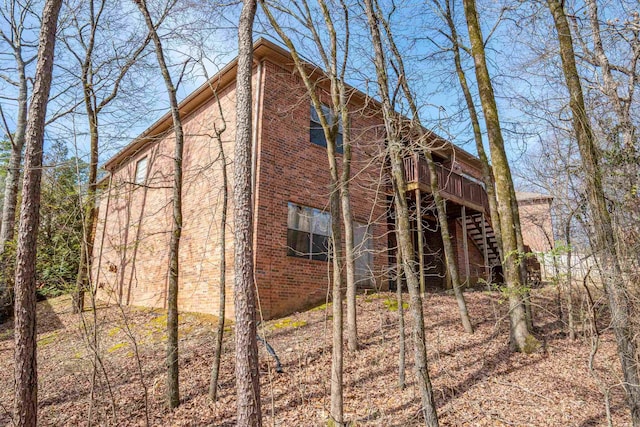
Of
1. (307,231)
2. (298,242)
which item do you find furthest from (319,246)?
(298,242)

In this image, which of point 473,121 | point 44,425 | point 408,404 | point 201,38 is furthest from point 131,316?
point 473,121

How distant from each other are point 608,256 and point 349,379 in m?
4.15

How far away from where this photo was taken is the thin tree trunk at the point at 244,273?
13.2 ft

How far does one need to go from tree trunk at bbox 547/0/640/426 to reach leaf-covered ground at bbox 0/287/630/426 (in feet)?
0.87

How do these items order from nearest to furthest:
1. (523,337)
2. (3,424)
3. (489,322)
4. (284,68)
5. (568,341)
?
(3,424) < (523,337) < (568,341) < (489,322) < (284,68)

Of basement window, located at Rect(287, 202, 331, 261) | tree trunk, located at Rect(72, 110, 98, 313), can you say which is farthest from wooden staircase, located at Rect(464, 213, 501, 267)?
tree trunk, located at Rect(72, 110, 98, 313)

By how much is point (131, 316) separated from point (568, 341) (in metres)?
11.2

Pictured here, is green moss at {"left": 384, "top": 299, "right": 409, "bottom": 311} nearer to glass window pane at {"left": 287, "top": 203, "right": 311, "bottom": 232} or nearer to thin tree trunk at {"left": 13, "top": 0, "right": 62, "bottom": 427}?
glass window pane at {"left": 287, "top": 203, "right": 311, "bottom": 232}

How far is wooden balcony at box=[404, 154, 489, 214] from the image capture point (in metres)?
12.7

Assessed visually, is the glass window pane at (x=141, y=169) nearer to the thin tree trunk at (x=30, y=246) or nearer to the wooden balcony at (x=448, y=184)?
the wooden balcony at (x=448, y=184)

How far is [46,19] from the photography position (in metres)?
5.50

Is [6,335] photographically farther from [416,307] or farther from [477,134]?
[477,134]

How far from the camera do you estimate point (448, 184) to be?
13.9m

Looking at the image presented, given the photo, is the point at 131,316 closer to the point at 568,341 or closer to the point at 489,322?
the point at 489,322
